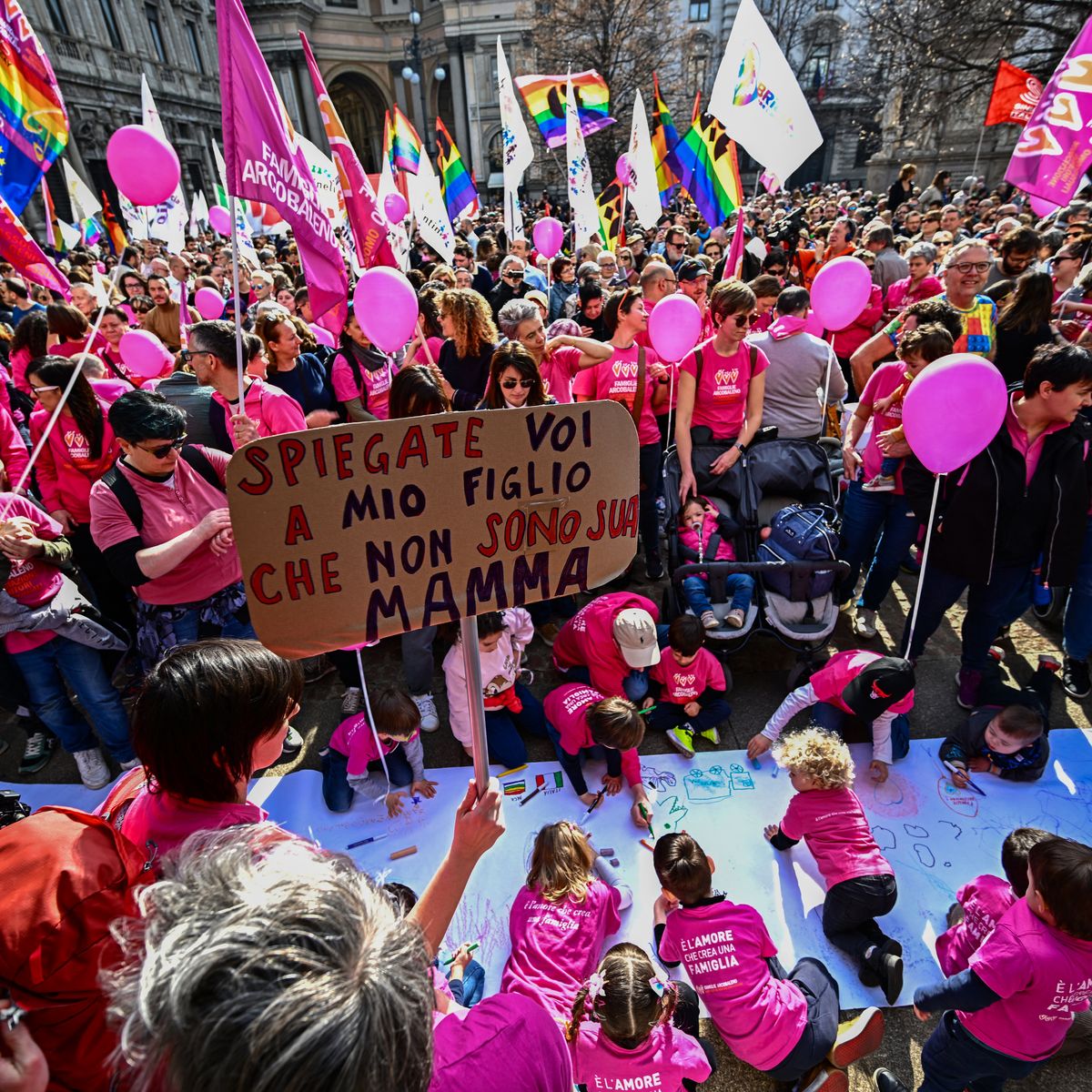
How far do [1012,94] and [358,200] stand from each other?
8856 millimetres

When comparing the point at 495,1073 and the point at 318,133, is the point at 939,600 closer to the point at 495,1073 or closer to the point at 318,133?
the point at 495,1073

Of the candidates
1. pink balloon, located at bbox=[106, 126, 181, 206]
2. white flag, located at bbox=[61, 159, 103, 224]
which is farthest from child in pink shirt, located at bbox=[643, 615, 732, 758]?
white flag, located at bbox=[61, 159, 103, 224]

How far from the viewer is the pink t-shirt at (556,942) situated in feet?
6.77

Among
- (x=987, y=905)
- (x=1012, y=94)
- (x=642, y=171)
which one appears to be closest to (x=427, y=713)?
(x=987, y=905)

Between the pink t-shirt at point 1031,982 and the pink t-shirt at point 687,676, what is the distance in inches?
62.6

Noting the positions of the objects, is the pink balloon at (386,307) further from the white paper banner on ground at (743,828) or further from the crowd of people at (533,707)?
the white paper banner on ground at (743,828)

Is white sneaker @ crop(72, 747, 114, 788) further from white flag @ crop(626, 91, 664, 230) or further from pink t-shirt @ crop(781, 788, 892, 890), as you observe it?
white flag @ crop(626, 91, 664, 230)

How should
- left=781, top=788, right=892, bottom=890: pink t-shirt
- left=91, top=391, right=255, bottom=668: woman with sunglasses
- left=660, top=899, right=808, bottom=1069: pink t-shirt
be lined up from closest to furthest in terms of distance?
1. left=660, top=899, right=808, bottom=1069: pink t-shirt
2. left=781, top=788, right=892, bottom=890: pink t-shirt
3. left=91, top=391, right=255, bottom=668: woman with sunglasses

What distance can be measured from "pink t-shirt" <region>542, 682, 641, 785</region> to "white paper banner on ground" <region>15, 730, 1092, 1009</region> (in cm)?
16

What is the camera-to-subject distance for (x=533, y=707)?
3432mm

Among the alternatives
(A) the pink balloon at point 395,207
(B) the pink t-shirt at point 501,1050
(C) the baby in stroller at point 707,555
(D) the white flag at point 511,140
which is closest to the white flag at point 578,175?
(D) the white flag at point 511,140

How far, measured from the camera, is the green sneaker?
320cm

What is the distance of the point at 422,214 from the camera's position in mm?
7902

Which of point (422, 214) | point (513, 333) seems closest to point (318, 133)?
point (422, 214)
